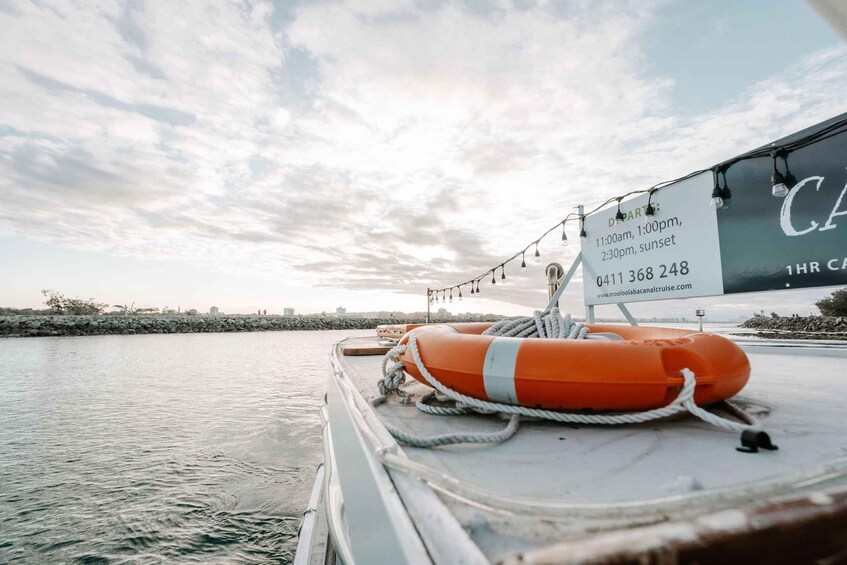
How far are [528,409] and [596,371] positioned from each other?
0.27 m

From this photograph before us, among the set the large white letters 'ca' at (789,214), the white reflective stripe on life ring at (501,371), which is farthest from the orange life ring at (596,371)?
the large white letters 'ca' at (789,214)

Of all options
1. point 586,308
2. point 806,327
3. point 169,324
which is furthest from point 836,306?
point 169,324

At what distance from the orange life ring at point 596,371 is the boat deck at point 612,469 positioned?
0.12 m

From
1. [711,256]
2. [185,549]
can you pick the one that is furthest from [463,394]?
[711,256]

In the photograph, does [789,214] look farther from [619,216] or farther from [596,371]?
[596,371]

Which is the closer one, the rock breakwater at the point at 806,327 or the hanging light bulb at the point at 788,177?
the hanging light bulb at the point at 788,177

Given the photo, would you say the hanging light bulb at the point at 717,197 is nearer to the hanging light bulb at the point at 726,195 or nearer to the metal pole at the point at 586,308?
the hanging light bulb at the point at 726,195

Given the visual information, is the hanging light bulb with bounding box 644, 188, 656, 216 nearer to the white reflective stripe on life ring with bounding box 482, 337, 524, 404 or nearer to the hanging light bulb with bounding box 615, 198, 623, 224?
the hanging light bulb with bounding box 615, 198, 623, 224

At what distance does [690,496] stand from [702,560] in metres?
0.25

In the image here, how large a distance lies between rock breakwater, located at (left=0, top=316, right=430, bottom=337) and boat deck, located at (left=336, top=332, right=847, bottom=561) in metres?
33.2

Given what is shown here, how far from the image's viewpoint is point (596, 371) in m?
1.22

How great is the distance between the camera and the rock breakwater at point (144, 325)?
78.7 feet

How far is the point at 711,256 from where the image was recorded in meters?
3.76

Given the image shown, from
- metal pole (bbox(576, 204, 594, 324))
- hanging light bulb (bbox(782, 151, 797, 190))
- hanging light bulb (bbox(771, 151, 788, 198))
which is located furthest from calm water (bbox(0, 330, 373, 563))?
hanging light bulb (bbox(782, 151, 797, 190))
